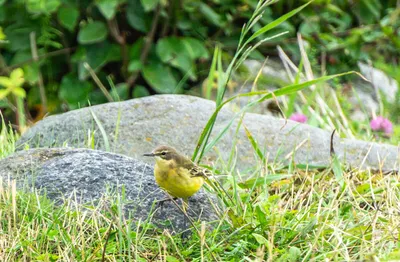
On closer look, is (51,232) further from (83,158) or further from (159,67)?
(159,67)

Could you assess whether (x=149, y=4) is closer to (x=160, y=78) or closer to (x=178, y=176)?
(x=160, y=78)

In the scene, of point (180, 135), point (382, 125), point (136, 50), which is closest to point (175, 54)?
point (136, 50)

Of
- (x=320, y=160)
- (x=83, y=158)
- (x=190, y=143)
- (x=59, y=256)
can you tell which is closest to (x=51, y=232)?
(x=59, y=256)

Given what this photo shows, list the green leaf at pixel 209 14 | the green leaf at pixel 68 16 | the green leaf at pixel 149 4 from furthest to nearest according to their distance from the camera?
the green leaf at pixel 209 14 < the green leaf at pixel 68 16 < the green leaf at pixel 149 4

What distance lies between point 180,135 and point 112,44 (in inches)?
95.5

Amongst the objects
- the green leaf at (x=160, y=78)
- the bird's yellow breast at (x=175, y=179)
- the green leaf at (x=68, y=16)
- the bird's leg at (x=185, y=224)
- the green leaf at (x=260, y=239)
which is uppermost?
the bird's yellow breast at (x=175, y=179)

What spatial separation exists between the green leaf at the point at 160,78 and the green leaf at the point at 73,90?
0.53 metres

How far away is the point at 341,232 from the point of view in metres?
3.13

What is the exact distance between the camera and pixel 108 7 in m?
6.30

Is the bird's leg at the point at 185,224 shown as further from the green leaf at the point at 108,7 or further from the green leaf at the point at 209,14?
the green leaf at the point at 209,14

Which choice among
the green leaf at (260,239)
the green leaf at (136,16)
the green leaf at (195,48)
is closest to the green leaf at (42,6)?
the green leaf at (136,16)

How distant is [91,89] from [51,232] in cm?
381

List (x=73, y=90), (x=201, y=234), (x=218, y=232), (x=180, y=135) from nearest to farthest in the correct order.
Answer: (x=201, y=234)
(x=218, y=232)
(x=180, y=135)
(x=73, y=90)

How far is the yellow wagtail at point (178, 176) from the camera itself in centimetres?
320
